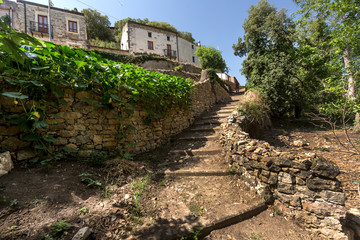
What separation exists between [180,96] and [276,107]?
637 cm

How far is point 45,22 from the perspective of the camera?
46.2 ft

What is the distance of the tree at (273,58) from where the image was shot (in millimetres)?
7715

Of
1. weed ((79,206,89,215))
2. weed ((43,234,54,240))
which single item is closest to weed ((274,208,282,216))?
weed ((79,206,89,215))

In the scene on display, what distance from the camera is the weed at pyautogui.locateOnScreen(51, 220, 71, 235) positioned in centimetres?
142

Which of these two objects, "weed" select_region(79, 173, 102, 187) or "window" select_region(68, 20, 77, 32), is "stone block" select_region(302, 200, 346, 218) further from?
"window" select_region(68, 20, 77, 32)

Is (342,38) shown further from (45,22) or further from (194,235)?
(45,22)

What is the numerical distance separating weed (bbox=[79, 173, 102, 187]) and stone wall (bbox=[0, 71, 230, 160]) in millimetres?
555

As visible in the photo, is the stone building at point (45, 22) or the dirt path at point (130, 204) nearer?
the dirt path at point (130, 204)

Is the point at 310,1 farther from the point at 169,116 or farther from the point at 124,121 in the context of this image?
the point at 124,121

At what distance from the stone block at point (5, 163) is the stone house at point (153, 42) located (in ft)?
57.2

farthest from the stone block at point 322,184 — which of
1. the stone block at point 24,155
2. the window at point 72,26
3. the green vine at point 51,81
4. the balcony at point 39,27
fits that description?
the balcony at point 39,27

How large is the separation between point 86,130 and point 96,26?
2617 cm

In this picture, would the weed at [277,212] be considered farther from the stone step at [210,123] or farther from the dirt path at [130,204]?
the stone step at [210,123]

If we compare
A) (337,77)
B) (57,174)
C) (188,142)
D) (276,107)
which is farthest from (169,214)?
(337,77)
